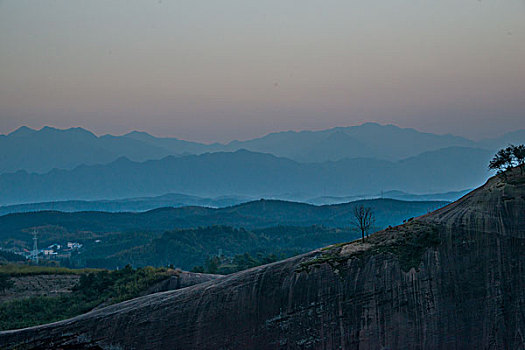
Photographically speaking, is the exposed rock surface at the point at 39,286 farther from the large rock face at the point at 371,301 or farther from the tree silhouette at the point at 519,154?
the tree silhouette at the point at 519,154

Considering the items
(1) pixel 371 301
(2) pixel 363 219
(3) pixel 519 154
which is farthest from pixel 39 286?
(3) pixel 519 154

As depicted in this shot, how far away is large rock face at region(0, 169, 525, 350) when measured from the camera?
22422 mm

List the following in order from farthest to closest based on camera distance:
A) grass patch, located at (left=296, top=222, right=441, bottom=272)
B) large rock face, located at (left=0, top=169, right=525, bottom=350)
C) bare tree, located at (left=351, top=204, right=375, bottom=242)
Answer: bare tree, located at (left=351, top=204, right=375, bottom=242) < grass patch, located at (left=296, top=222, right=441, bottom=272) < large rock face, located at (left=0, top=169, right=525, bottom=350)

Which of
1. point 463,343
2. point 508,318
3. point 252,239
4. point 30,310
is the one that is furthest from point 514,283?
point 252,239

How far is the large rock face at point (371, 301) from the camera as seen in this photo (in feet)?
73.6

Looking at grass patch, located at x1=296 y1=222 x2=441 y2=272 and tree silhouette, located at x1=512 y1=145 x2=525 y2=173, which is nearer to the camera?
grass patch, located at x1=296 y1=222 x2=441 y2=272

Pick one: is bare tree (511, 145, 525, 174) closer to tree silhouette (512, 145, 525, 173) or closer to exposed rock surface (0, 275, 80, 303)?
tree silhouette (512, 145, 525, 173)

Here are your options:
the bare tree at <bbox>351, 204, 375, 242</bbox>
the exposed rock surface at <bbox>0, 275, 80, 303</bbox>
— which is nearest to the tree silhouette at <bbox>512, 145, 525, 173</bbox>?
the bare tree at <bbox>351, 204, 375, 242</bbox>

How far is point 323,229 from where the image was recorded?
538 ft

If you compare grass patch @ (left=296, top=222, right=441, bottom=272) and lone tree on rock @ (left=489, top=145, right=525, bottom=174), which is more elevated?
lone tree on rock @ (left=489, top=145, right=525, bottom=174)

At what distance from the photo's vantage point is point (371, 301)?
23.2 metres

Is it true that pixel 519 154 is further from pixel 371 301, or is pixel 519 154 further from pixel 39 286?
pixel 39 286

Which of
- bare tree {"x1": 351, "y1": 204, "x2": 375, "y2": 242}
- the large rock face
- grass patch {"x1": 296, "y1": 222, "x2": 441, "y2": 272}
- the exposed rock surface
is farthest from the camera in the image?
the exposed rock surface

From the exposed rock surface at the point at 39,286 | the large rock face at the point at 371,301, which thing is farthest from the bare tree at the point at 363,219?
the exposed rock surface at the point at 39,286
